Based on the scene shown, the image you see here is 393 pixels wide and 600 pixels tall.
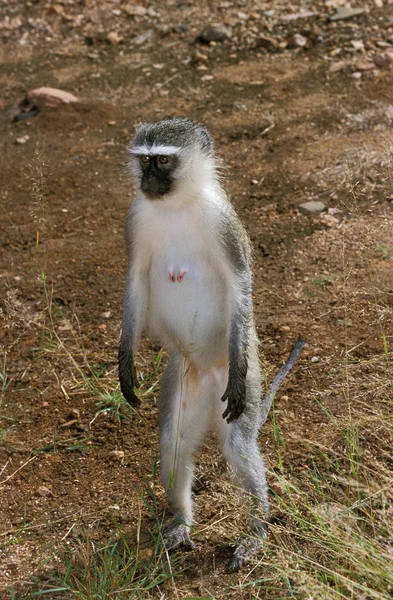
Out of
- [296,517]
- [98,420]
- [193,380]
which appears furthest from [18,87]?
[296,517]

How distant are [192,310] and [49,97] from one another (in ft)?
14.7

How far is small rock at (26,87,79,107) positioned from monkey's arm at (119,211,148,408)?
419 cm

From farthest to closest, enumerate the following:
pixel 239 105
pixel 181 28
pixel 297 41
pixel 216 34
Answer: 1. pixel 181 28
2. pixel 216 34
3. pixel 297 41
4. pixel 239 105

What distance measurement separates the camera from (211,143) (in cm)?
374

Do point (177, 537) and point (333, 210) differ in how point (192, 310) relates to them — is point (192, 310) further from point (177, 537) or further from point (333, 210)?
point (333, 210)

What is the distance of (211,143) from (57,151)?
11.5 ft

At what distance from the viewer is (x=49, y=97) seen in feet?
24.9

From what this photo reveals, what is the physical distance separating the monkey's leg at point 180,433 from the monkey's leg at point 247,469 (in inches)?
6.2

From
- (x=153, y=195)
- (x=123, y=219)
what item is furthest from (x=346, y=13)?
(x=153, y=195)

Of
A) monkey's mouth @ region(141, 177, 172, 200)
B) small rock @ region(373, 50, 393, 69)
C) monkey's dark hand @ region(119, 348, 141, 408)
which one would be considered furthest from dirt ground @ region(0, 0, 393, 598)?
monkey's mouth @ region(141, 177, 172, 200)

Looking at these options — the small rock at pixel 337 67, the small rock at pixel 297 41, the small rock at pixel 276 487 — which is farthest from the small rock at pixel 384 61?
the small rock at pixel 276 487

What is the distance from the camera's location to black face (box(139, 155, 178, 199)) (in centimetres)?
350

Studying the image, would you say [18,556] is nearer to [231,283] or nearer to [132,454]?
[132,454]

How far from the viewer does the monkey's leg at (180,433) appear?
12.1 feet
